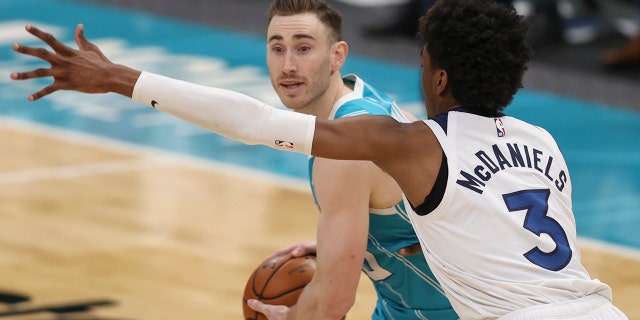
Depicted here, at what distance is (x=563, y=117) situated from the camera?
38.7ft

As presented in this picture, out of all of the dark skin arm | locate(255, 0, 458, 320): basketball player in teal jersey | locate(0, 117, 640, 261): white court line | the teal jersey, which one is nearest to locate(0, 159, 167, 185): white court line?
locate(0, 117, 640, 261): white court line

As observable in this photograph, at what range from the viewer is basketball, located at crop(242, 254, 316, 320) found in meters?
4.91

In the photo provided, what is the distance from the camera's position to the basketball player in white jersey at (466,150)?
368 cm

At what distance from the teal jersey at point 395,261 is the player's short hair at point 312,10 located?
245 mm

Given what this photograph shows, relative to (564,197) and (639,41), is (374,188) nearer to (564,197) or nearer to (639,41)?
(564,197)

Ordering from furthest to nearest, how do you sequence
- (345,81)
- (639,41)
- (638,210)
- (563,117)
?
(639,41) < (563,117) < (638,210) < (345,81)

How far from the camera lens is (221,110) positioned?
376 cm

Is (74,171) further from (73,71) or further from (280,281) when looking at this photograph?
(73,71)

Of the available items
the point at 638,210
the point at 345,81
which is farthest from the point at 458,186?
the point at 638,210

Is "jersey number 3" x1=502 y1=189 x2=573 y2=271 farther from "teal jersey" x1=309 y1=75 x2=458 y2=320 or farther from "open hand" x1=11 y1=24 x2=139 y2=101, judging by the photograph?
"open hand" x1=11 y1=24 x2=139 y2=101

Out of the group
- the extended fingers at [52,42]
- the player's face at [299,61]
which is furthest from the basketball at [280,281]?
the extended fingers at [52,42]

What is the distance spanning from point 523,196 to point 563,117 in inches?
326

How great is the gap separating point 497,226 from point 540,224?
137mm

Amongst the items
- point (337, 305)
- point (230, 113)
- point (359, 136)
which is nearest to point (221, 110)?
point (230, 113)
